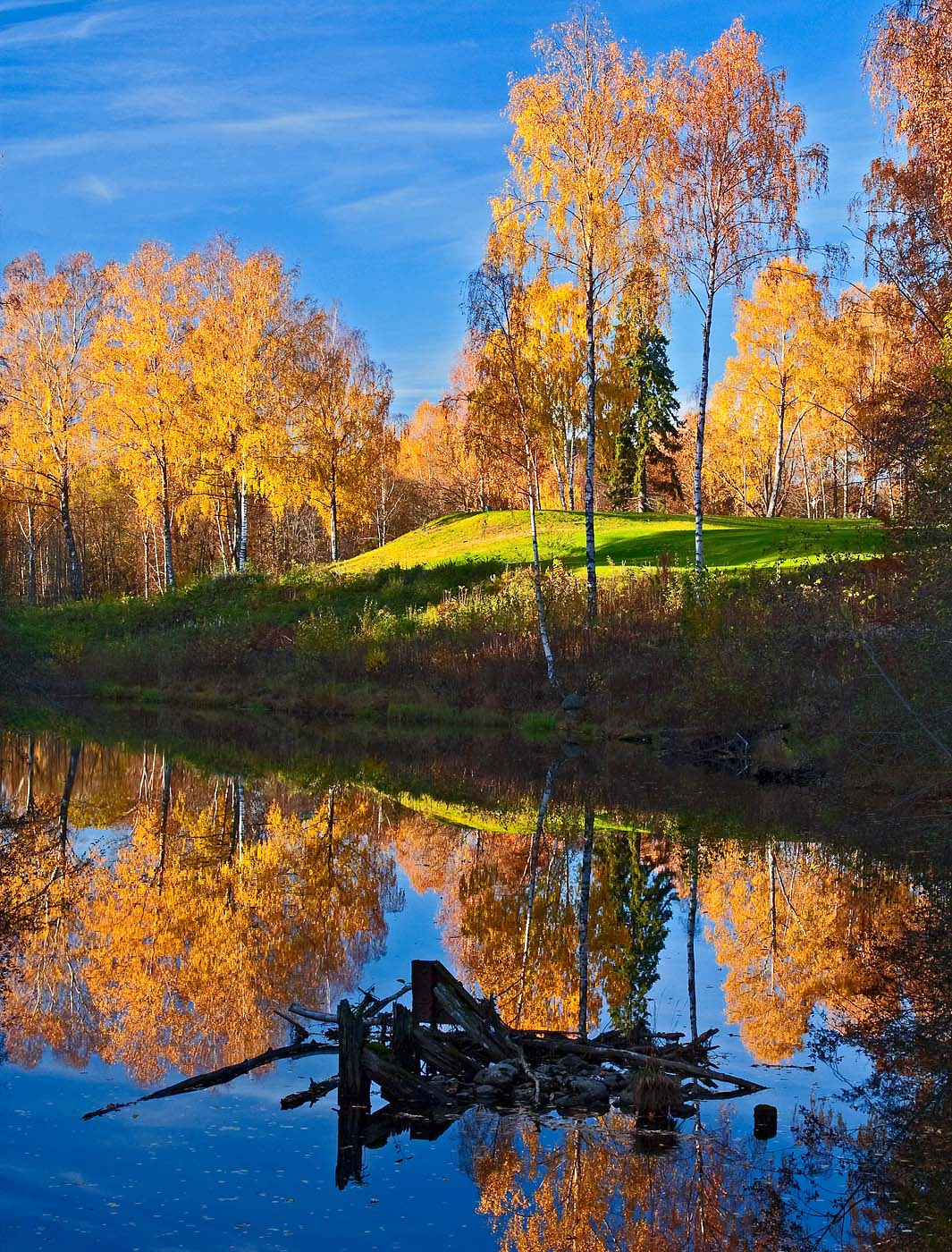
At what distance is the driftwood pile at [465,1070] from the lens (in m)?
5.93

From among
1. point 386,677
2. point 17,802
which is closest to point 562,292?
point 386,677

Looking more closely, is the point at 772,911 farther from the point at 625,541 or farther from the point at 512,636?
the point at 625,541

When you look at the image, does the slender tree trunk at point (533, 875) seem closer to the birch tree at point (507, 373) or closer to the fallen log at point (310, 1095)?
the fallen log at point (310, 1095)

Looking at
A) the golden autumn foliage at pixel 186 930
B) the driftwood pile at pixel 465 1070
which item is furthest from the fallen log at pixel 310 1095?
the golden autumn foliage at pixel 186 930

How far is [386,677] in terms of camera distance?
96.0 feet

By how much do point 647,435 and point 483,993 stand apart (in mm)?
47069

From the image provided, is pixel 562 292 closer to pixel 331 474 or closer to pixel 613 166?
pixel 613 166

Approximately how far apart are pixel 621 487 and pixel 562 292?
21.4 m

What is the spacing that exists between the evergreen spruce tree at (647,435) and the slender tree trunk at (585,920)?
124ft

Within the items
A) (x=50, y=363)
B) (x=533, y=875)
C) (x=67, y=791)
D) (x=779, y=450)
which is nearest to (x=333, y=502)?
(x=50, y=363)

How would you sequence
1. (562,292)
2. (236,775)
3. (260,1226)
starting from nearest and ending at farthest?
1. (260,1226)
2. (236,775)
3. (562,292)

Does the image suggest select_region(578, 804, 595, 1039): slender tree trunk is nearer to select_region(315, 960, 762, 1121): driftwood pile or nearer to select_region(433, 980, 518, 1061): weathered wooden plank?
select_region(315, 960, 762, 1121): driftwood pile

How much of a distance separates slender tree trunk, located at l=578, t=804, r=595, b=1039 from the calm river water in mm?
63

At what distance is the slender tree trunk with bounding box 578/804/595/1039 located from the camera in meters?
7.64
